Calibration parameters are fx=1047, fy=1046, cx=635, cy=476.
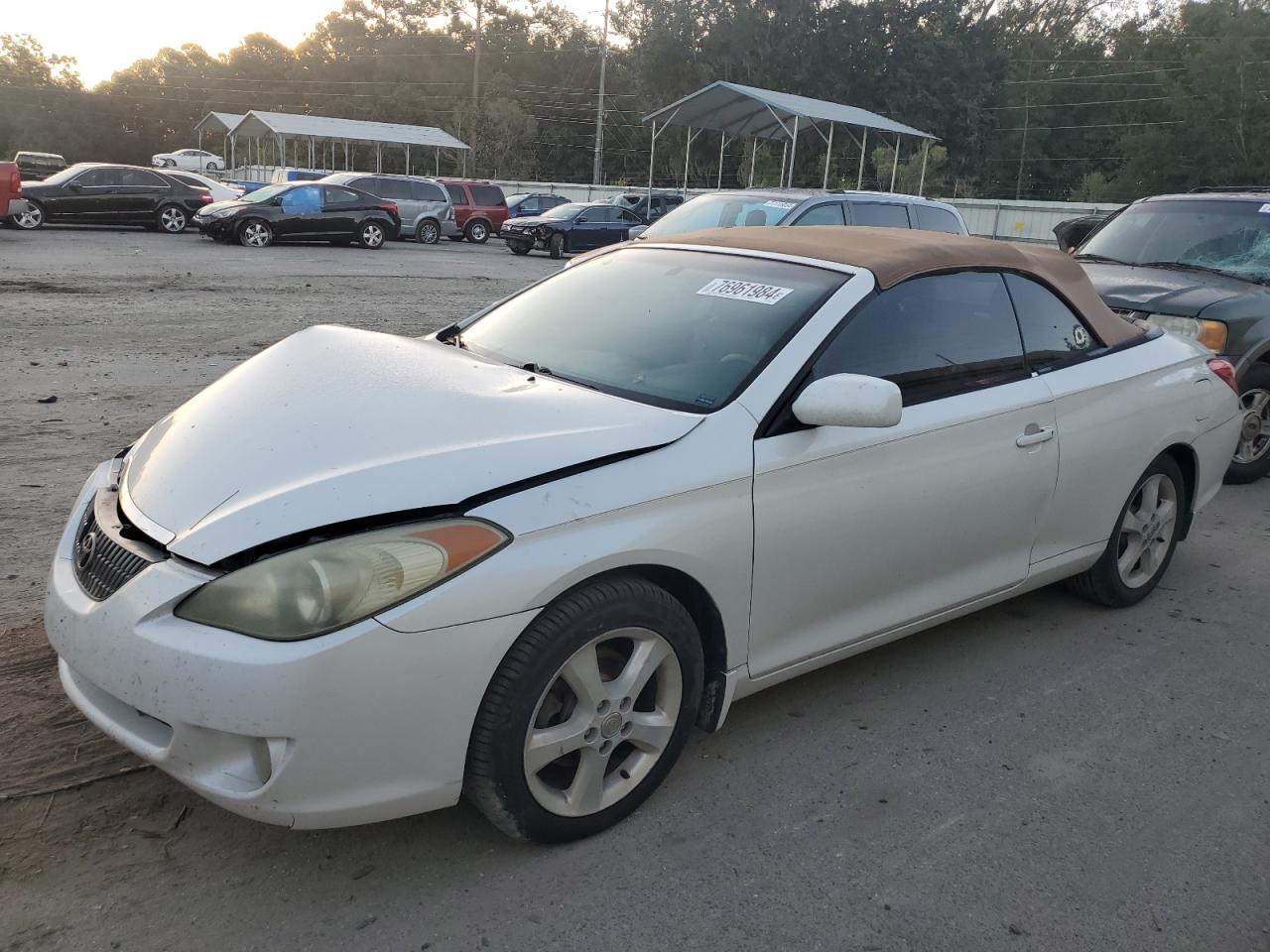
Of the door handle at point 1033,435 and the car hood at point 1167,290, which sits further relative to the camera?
the car hood at point 1167,290

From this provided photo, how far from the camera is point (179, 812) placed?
2.84 metres

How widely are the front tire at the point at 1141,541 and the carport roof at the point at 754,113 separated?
2135cm

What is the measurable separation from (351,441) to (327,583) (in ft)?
1.63

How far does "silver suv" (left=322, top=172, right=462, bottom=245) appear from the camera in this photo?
27125 mm

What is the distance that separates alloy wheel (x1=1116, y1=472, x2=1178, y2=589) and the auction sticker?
1981 millimetres

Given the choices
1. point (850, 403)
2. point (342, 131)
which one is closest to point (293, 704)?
point (850, 403)

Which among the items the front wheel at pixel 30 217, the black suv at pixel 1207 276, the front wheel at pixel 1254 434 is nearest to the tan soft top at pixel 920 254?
the black suv at pixel 1207 276

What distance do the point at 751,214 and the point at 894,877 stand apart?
894 centimetres

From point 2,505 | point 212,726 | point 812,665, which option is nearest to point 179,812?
point 212,726

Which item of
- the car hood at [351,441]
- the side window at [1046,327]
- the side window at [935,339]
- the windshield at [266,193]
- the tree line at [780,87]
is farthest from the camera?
the tree line at [780,87]

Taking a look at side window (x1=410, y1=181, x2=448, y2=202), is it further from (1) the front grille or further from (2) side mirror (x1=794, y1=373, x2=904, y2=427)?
(2) side mirror (x1=794, y1=373, x2=904, y2=427)

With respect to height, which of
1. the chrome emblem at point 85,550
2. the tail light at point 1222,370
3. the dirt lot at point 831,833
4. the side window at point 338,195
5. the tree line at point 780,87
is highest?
the tree line at point 780,87

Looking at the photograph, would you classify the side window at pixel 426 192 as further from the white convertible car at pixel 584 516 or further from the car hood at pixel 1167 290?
the white convertible car at pixel 584 516

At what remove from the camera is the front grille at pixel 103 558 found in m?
2.54
